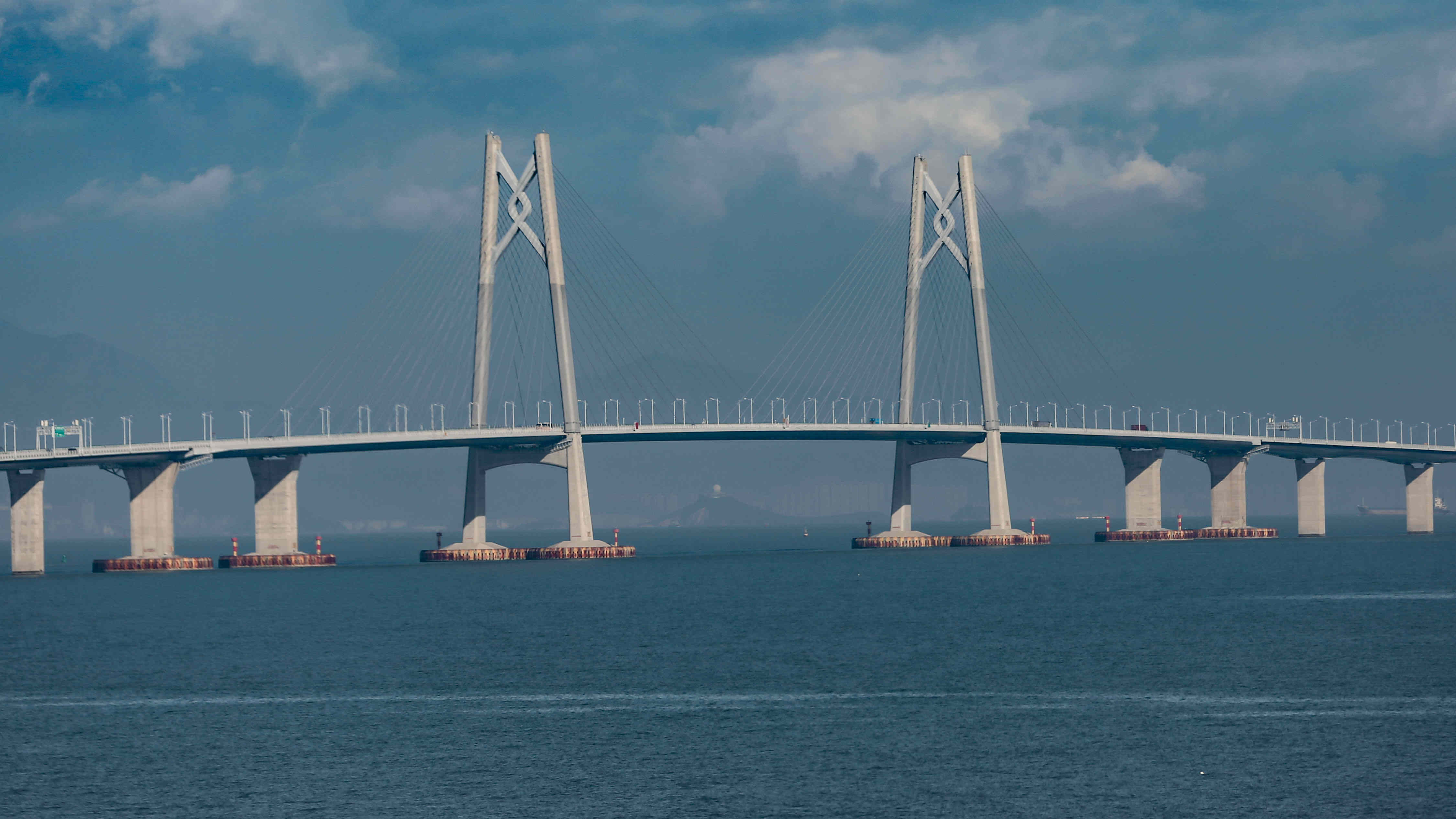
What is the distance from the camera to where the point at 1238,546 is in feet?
392

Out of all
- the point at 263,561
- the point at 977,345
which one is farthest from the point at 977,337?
the point at 263,561

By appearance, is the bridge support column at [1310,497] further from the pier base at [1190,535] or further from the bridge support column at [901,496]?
the bridge support column at [901,496]

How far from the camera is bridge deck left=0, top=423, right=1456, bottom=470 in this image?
8731 cm

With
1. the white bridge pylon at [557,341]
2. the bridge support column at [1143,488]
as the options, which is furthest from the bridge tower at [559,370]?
the bridge support column at [1143,488]

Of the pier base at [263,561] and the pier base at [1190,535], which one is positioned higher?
the pier base at [263,561]

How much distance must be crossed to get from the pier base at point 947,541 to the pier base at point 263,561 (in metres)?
41.1

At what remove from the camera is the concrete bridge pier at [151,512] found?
90.1 m

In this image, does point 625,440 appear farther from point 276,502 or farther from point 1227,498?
point 1227,498

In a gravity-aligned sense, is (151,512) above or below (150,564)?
above

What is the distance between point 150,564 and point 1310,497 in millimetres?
93736

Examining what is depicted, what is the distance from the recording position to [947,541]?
406 feet

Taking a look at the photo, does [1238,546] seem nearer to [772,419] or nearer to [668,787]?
[772,419]

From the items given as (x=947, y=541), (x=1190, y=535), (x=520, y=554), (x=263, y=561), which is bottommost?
(x=1190, y=535)

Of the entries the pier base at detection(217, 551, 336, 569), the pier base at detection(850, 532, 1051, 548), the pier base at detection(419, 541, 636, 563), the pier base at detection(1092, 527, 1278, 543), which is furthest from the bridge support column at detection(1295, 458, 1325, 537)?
the pier base at detection(217, 551, 336, 569)
